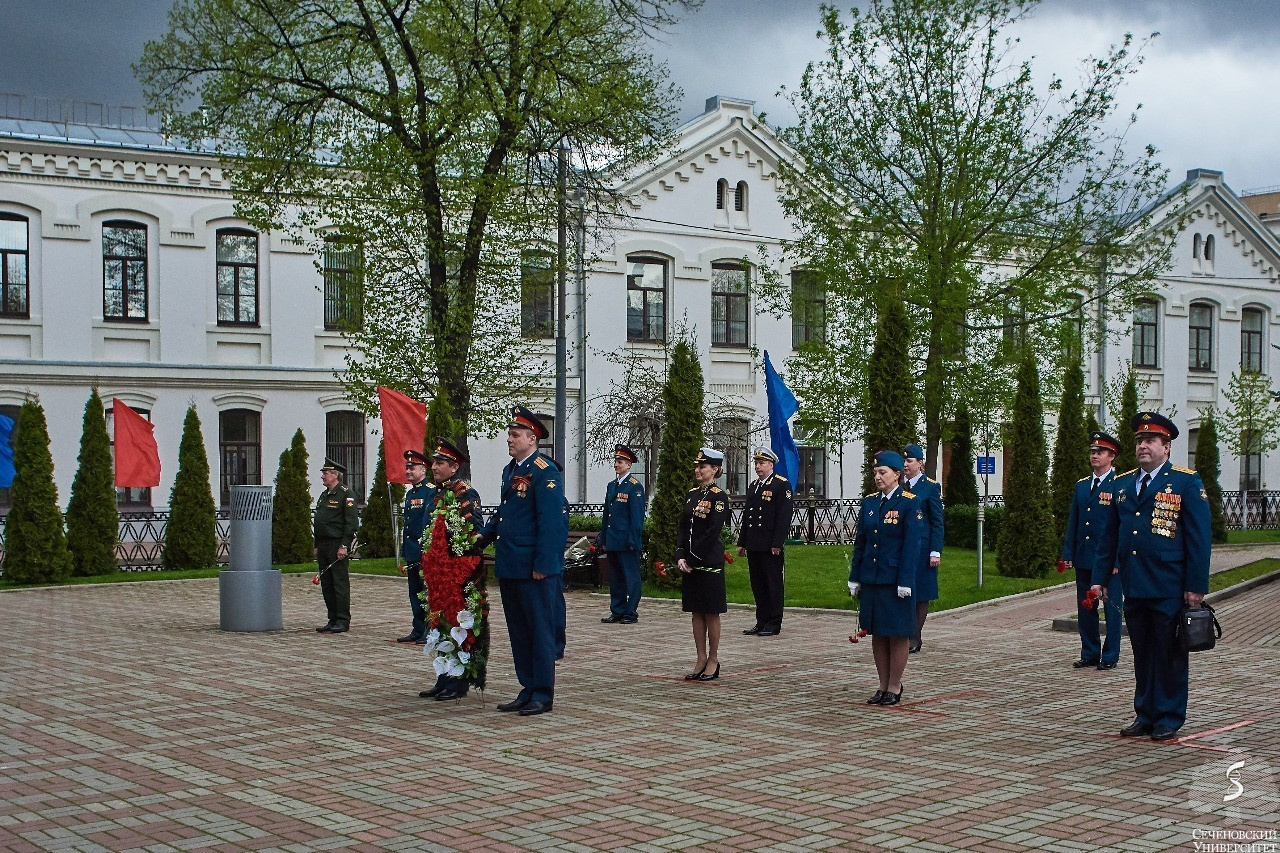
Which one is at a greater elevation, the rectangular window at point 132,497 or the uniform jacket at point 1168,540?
the uniform jacket at point 1168,540

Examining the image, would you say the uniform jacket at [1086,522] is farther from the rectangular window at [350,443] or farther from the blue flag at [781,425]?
the rectangular window at [350,443]

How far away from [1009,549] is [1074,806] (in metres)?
15.1

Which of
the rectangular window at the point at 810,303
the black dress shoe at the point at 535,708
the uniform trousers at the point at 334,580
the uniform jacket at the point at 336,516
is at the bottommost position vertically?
the black dress shoe at the point at 535,708

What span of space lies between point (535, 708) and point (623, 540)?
6763 mm

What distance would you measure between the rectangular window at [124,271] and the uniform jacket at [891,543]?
21955mm

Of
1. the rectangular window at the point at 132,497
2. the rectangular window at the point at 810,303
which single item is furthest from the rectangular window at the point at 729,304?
the rectangular window at the point at 132,497

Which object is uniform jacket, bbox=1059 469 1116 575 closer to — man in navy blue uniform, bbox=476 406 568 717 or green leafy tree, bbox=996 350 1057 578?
man in navy blue uniform, bbox=476 406 568 717

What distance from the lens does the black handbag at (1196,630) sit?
8.52 meters

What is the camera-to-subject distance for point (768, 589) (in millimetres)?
14844

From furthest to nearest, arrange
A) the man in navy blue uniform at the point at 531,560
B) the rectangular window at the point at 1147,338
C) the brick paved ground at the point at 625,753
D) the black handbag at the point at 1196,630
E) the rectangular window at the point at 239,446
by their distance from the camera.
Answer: the rectangular window at the point at 1147,338 < the rectangular window at the point at 239,446 < the man in navy blue uniform at the point at 531,560 < the black handbag at the point at 1196,630 < the brick paved ground at the point at 625,753

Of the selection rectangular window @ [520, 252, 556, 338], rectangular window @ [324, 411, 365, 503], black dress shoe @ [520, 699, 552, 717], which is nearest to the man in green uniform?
black dress shoe @ [520, 699, 552, 717]

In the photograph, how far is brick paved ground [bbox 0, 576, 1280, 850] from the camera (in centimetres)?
657

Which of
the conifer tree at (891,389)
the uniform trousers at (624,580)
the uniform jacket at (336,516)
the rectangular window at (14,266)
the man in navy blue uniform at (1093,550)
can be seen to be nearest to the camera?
the man in navy blue uniform at (1093,550)

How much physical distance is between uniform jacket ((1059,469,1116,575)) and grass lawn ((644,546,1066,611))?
3446mm
